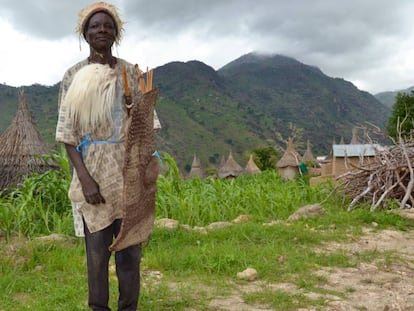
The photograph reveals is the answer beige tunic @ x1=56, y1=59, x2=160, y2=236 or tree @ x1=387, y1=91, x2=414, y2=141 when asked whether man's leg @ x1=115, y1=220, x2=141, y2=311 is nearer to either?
beige tunic @ x1=56, y1=59, x2=160, y2=236

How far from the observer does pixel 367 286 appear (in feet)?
10.4

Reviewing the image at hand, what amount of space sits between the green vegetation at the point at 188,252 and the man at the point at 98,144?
19.1 inches

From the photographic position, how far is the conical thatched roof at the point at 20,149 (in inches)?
376

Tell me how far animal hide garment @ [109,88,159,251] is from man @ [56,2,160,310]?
0.10 metres

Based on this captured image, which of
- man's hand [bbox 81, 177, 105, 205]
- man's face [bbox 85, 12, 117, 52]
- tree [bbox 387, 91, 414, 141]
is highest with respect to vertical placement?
tree [bbox 387, 91, 414, 141]

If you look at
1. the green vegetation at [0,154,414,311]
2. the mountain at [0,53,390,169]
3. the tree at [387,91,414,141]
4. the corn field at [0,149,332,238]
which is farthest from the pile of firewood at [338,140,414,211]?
the tree at [387,91,414,141]

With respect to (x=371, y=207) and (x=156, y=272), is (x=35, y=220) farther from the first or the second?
(x=371, y=207)

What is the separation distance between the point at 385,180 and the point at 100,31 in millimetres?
5567

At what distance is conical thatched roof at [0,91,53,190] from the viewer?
9.54 metres

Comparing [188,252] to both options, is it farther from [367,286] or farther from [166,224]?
[367,286]

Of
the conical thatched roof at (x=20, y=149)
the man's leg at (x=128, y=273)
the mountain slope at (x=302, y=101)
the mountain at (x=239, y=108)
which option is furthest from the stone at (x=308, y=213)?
the mountain slope at (x=302, y=101)

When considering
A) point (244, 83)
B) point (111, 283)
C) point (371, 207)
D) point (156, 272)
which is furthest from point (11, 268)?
point (244, 83)

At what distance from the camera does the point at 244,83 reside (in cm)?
13300

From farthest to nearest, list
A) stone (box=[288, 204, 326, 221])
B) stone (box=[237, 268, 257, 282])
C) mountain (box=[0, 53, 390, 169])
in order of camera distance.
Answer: mountain (box=[0, 53, 390, 169]), stone (box=[288, 204, 326, 221]), stone (box=[237, 268, 257, 282])
